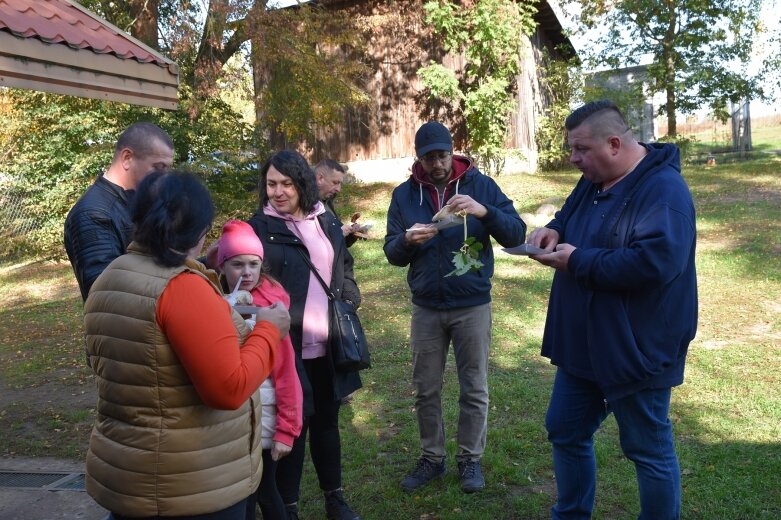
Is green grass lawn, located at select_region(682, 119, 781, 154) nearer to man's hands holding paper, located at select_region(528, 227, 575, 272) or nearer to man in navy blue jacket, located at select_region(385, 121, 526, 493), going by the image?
man in navy blue jacket, located at select_region(385, 121, 526, 493)

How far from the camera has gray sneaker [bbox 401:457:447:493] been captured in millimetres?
4156

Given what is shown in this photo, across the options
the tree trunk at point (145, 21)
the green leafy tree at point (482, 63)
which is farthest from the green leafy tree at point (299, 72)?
the green leafy tree at point (482, 63)

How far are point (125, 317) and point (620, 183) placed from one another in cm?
203

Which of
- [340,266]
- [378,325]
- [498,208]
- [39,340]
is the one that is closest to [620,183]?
[498,208]

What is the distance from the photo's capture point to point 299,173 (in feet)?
11.6

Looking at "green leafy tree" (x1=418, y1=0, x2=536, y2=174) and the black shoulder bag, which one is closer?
the black shoulder bag

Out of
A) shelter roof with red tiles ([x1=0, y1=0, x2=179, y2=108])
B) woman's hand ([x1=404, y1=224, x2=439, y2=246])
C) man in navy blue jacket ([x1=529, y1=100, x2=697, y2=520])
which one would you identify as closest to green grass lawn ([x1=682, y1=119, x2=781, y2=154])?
woman's hand ([x1=404, y1=224, x2=439, y2=246])

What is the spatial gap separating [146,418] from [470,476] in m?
2.47

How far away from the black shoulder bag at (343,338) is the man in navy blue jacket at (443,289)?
1.84 feet

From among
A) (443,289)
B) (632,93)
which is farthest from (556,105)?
(443,289)

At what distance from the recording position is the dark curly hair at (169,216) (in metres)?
2.09

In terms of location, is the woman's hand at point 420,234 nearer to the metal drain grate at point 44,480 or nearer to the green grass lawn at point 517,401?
the green grass lawn at point 517,401

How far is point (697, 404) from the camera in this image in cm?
532

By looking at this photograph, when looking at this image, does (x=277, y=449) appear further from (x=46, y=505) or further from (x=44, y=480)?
(x=44, y=480)
